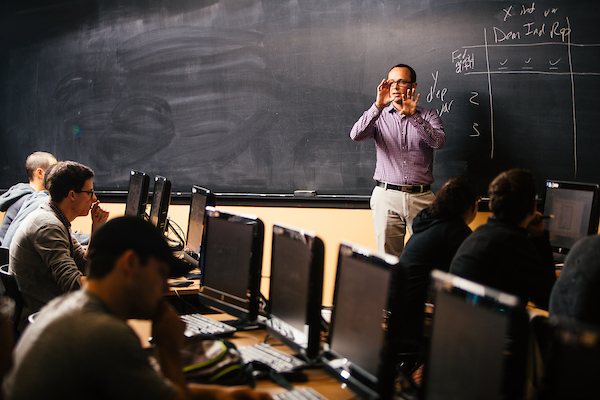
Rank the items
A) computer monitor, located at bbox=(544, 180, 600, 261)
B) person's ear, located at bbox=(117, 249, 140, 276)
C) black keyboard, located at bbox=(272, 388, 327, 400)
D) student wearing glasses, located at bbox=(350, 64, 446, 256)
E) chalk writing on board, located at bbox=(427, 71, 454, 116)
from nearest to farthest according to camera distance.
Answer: person's ear, located at bbox=(117, 249, 140, 276)
black keyboard, located at bbox=(272, 388, 327, 400)
computer monitor, located at bbox=(544, 180, 600, 261)
student wearing glasses, located at bbox=(350, 64, 446, 256)
chalk writing on board, located at bbox=(427, 71, 454, 116)

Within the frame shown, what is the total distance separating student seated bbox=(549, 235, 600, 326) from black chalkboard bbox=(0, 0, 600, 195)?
246 centimetres

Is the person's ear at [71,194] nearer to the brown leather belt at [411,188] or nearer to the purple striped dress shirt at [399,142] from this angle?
the purple striped dress shirt at [399,142]

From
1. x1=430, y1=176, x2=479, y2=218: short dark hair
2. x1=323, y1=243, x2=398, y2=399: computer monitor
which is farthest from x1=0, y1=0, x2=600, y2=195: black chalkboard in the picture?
x1=323, y1=243, x2=398, y2=399: computer monitor

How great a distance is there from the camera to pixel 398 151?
156 inches

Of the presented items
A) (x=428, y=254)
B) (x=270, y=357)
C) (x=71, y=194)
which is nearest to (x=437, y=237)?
(x=428, y=254)

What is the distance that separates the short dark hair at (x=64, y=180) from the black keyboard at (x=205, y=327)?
1062 mm

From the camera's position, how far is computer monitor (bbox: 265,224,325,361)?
1.72 m

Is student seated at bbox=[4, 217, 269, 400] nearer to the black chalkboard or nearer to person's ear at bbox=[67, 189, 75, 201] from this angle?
person's ear at bbox=[67, 189, 75, 201]

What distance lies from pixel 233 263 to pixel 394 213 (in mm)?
2015

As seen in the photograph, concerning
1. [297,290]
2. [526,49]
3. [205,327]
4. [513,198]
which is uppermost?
[526,49]

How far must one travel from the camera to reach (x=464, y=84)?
13.3 feet

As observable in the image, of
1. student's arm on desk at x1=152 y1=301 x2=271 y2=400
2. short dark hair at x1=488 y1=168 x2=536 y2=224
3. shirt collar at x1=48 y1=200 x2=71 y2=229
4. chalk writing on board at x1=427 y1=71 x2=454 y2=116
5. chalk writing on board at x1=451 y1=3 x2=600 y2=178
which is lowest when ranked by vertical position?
student's arm on desk at x1=152 y1=301 x2=271 y2=400

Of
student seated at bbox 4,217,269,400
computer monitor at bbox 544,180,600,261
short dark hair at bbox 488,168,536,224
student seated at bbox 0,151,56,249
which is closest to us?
student seated at bbox 4,217,269,400

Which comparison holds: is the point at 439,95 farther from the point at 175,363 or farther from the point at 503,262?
the point at 175,363
